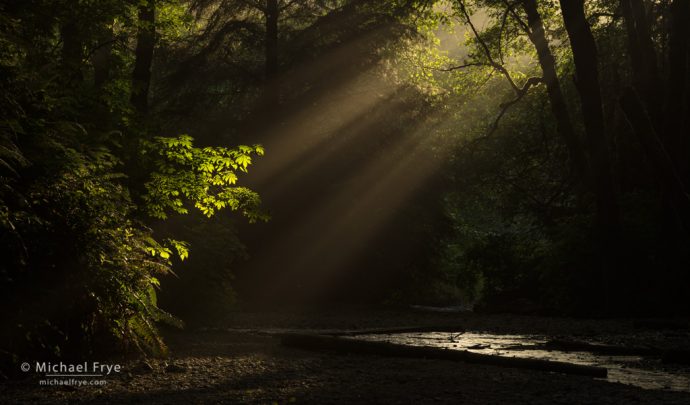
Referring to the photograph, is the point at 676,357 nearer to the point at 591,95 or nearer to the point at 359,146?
the point at 591,95

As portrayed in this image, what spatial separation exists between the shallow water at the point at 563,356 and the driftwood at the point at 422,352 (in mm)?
512

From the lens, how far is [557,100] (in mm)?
24203

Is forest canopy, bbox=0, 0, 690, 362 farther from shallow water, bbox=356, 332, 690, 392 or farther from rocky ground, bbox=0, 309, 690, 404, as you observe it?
shallow water, bbox=356, 332, 690, 392

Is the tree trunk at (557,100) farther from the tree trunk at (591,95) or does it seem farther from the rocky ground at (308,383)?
the rocky ground at (308,383)

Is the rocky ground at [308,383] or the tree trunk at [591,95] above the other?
the tree trunk at [591,95]

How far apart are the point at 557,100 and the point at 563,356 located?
14003 mm

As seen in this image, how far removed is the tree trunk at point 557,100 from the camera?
23.8 m

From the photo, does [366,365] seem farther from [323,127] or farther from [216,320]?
[323,127]

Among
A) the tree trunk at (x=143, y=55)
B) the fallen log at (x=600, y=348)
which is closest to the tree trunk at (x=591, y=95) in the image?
the fallen log at (x=600, y=348)

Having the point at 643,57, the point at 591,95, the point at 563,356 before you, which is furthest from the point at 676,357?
the point at 643,57

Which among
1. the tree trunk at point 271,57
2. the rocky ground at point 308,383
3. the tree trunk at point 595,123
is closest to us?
the rocky ground at point 308,383

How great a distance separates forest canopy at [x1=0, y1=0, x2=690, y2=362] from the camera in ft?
42.4

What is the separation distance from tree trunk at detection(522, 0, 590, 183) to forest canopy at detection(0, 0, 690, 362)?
0.22 ft

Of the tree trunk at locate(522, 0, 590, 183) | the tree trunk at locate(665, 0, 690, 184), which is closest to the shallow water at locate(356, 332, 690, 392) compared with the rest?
the tree trunk at locate(665, 0, 690, 184)
